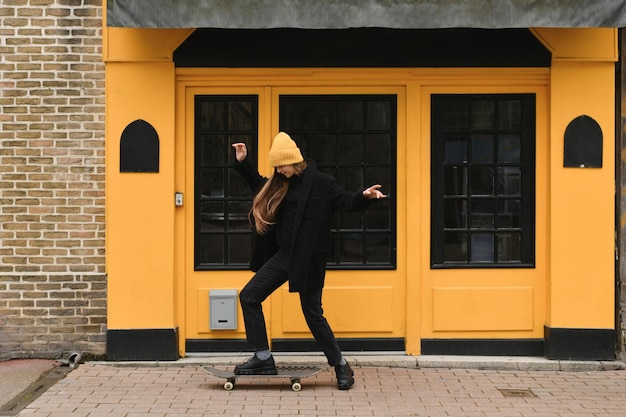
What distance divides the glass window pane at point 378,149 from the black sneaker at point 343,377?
2.01 metres

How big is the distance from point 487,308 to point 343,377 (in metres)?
1.76

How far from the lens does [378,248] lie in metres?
7.78

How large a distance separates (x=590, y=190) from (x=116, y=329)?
444 cm

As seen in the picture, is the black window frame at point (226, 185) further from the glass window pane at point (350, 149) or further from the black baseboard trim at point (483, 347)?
the black baseboard trim at point (483, 347)

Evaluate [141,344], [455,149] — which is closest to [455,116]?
[455,149]

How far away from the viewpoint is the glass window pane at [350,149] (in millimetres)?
7742

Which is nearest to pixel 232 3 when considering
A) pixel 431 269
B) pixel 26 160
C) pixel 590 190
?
pixel 26 160

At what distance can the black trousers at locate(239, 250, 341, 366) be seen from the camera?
6590mm

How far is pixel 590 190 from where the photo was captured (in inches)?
298

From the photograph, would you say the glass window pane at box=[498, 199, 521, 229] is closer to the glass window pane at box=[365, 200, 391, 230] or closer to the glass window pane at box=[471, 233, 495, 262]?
the glass window pane at box=[471, 233, 495, 262]

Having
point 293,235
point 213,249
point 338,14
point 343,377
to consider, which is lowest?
point 343,377

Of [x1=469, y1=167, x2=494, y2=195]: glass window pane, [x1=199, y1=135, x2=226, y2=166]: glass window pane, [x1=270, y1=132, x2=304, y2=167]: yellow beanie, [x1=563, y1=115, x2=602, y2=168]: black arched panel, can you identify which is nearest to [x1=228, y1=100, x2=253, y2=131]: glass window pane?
[x1=199, y1=135, x2=226, y2=166]: glass window pane

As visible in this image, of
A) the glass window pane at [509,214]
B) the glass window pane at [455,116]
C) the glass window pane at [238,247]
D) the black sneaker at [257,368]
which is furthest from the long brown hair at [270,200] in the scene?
the glass window pane at [509,214]

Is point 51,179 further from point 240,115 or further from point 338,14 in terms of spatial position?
point 338,14
